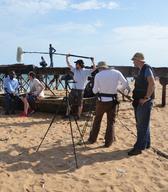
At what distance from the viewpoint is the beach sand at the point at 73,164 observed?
23.9 feet

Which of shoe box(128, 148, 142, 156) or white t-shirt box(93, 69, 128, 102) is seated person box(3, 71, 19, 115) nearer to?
white t-shirt box(93, 69, 128, 102)

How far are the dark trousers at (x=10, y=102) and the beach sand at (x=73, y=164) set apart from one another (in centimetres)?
274

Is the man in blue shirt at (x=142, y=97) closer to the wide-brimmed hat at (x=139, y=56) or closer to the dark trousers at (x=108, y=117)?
the wide-brimmed hat at (x=139, y=56)

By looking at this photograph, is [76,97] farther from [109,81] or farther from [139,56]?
[139,56]

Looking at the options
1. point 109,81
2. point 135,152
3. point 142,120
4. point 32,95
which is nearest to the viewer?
point 142,120

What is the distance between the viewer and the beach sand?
286 inches

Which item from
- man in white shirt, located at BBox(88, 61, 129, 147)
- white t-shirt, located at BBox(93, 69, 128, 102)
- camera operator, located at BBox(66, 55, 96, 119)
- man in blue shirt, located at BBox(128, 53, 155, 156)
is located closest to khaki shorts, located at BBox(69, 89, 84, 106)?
camera operator, located at BBox(66, 55, 96, 119)

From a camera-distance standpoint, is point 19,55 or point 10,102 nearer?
point 10,102

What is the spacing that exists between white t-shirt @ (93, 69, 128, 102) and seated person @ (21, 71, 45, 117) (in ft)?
16.9

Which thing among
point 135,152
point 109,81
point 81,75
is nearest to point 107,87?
point 109,81

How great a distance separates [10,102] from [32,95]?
88 cm

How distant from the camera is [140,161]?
28.4ft

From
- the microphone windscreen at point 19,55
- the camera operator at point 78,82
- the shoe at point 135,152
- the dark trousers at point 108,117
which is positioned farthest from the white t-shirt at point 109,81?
the microphone windscreen at point 19,55

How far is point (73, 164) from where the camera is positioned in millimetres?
8445
